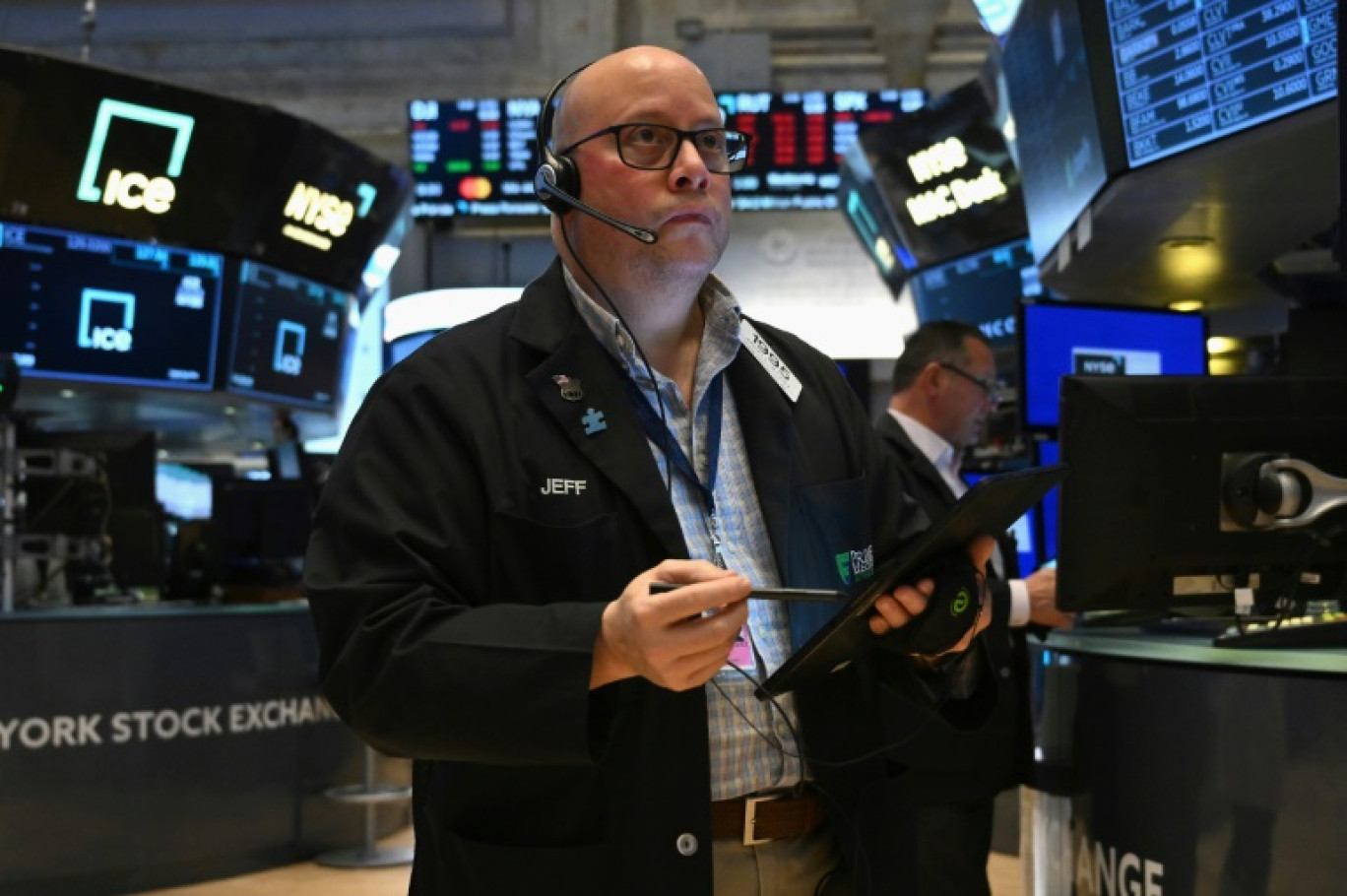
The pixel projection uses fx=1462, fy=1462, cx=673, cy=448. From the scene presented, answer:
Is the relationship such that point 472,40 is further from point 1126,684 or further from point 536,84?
point 1126,684

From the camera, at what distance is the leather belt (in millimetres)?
1532

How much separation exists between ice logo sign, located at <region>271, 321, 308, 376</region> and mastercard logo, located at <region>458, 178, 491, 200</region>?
272cm

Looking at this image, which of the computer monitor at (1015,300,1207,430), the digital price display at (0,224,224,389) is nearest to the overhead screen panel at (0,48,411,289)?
the digital price display at (0,224,224,389)

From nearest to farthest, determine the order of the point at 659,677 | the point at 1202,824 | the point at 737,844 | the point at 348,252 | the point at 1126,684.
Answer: the point at 659,677, the point at 737,844, the point at 1202,824, the point at 1126,684, the point at 348,252

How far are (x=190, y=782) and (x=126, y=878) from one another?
15.3 inches

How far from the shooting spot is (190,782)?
5.40 metres

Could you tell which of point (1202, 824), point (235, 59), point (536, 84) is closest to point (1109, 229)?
point (1202, 824)

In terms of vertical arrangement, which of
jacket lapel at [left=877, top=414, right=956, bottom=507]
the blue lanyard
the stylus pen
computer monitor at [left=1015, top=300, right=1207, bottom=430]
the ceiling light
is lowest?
the stylus pen

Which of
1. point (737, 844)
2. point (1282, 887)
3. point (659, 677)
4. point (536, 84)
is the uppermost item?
point (536, 84)

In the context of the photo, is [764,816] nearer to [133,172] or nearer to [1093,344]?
[1093,344]

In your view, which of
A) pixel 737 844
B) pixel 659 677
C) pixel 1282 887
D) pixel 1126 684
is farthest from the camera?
pixel 1126 684

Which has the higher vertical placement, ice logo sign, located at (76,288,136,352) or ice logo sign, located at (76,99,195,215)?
ice logo sign, located at (76,99,195,215)

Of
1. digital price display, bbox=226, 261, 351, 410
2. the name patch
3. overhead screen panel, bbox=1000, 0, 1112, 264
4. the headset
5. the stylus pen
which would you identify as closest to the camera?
the stylus pen

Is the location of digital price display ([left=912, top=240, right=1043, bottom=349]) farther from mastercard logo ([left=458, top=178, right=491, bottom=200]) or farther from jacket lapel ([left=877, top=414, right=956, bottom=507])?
mastercard logo ([left=458, top=178, right=491, bottom=200])
